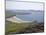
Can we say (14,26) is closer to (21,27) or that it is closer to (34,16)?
(21,27)

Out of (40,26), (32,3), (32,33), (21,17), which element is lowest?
(32,33)

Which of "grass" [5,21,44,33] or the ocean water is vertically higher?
the ocean water

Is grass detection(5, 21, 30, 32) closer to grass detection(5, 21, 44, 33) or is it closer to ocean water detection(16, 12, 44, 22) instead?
grass detection(5, 21, 44, 33)

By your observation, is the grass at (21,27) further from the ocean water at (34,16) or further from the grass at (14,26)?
the ocean water at (34,16)

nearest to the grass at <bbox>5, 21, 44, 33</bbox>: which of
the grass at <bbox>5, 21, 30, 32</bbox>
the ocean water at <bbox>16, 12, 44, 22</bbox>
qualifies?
the grass at <bbox>5, 21, 30, 32</bbox>

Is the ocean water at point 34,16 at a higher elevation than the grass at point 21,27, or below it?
higher

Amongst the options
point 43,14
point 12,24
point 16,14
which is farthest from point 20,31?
point 43,14

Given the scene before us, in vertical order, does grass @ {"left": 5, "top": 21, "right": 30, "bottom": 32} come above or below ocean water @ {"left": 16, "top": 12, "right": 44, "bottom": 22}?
below

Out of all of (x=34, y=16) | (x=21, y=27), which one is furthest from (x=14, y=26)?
(x=34, y=16)

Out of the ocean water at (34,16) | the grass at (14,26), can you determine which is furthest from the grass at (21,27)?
the ocean water at (34,16)

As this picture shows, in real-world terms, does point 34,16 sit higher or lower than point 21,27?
higher
